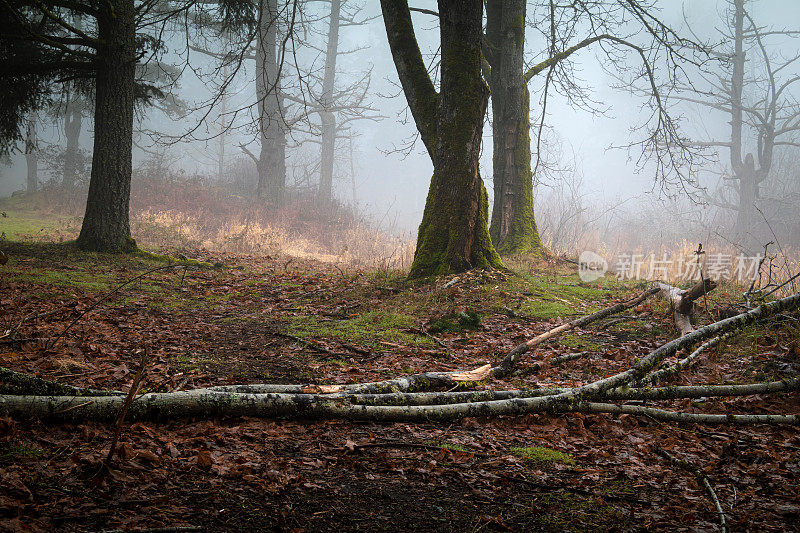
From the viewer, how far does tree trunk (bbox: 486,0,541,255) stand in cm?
1055

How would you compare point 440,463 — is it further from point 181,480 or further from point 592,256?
point 592,256

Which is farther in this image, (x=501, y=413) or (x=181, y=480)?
(x=501, y=413)

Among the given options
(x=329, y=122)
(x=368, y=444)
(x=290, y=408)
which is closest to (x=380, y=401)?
(x=368, y=444)

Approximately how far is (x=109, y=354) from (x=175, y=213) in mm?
17027

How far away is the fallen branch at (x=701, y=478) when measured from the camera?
1.96 metres

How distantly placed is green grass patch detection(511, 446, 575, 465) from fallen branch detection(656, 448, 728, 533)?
54 cm

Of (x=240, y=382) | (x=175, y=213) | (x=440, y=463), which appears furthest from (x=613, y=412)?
(x=175, y=213)

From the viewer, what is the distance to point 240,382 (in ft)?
11.1

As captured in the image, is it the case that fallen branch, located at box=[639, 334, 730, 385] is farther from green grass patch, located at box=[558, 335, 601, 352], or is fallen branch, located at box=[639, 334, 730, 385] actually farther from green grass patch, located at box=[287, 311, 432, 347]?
green grass patch, located at box=[287, 311, 432, 347]

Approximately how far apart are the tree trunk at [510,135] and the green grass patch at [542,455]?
809cm

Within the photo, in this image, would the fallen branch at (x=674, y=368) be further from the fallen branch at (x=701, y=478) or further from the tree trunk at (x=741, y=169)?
the tree trunk at (x=741, y=169)

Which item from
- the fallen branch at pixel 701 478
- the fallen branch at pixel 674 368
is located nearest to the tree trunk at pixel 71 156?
the fallen branch at pixel 674 368

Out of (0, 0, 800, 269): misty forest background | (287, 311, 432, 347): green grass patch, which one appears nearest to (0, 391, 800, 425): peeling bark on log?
(287, 311, 432, 347): green grass patch

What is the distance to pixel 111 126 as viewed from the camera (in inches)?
340
